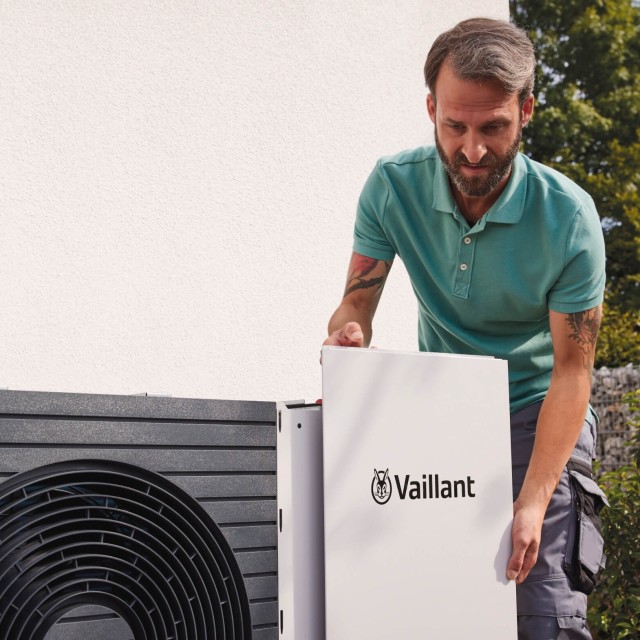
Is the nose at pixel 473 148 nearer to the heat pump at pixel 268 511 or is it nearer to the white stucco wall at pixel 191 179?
the heat pump at pixel 268 511

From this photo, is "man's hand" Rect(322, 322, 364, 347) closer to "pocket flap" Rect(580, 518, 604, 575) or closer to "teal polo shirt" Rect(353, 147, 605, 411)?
"teal polo shirt" Rect(353, 147, 605, 411)

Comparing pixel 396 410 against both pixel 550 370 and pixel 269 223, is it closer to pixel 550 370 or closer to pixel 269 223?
pixel 550 370

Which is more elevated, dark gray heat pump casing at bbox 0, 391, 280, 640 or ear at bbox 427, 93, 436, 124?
ear at bbox 427, 93, 436, 124

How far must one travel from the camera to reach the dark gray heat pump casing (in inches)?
36.2

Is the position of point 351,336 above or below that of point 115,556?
above

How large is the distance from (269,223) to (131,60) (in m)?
0.71

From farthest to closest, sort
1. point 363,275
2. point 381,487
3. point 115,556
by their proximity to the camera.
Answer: point 363,275 → point 381,487 → point 115,556

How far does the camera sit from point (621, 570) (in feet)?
11.2

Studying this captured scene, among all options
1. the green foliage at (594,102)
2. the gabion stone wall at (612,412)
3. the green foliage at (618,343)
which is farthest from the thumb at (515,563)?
the green foliage at (594,102)

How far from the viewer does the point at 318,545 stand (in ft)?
3.57

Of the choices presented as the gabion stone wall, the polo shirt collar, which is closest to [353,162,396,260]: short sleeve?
the polo shirt collar

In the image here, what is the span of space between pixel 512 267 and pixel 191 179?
1.55 meters

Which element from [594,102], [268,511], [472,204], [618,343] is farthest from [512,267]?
[594,102]

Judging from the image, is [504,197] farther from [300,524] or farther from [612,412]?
[612,412]
